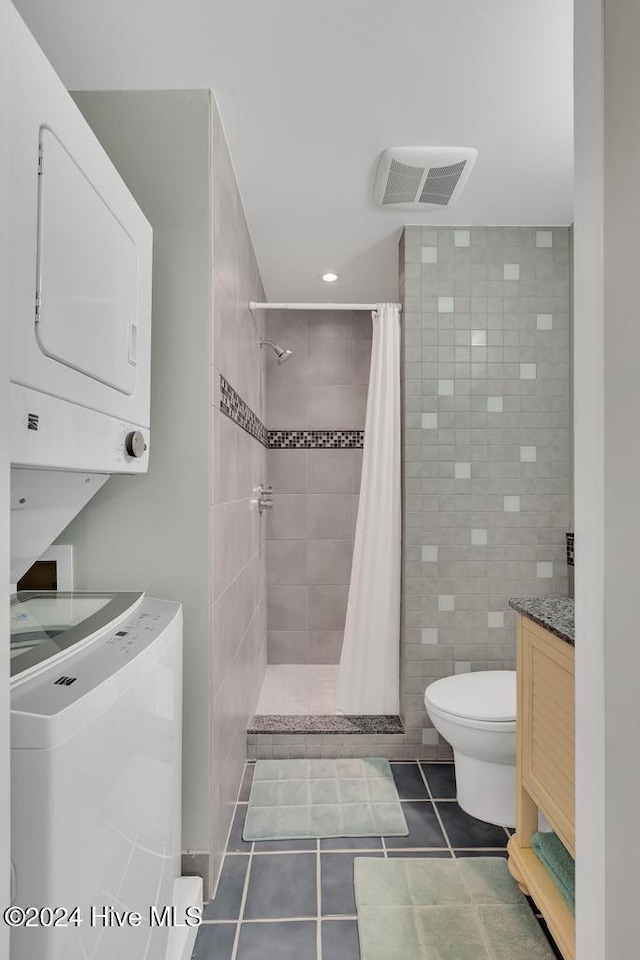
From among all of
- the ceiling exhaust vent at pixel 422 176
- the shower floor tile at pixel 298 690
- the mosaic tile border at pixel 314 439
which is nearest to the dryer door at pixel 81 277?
the ceiling exhaust vent at pixel 422 176

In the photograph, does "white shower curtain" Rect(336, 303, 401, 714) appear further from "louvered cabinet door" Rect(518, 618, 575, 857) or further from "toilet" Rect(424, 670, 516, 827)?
"louvered cabinet door" Rect(518, 618, 575, 857)

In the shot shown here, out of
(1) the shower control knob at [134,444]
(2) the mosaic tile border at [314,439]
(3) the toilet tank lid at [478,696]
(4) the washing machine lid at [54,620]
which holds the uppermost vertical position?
(2) the mosaic tile border at [314,439]

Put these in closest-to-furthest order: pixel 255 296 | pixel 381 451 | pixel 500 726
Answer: pixel 500 726 < pixel 381 451 < pixel 255 296

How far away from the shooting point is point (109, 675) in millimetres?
959

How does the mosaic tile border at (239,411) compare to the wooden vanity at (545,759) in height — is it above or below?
above

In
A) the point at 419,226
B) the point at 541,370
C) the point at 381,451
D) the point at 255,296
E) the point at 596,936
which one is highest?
the point at 419,226

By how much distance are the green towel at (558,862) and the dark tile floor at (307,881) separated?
371mm

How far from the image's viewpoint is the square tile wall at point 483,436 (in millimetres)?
2635

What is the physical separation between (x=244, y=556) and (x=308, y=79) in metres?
1.71

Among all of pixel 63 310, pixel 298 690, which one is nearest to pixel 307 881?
pixel 298 690

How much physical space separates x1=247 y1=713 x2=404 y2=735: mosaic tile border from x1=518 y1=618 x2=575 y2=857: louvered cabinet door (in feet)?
3.23

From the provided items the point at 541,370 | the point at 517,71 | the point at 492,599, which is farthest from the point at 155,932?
the point at 541,370

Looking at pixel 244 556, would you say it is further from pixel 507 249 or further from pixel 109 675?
pixel 507 249

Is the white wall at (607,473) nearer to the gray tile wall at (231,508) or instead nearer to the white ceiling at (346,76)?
the white ceiling at (346,76)
